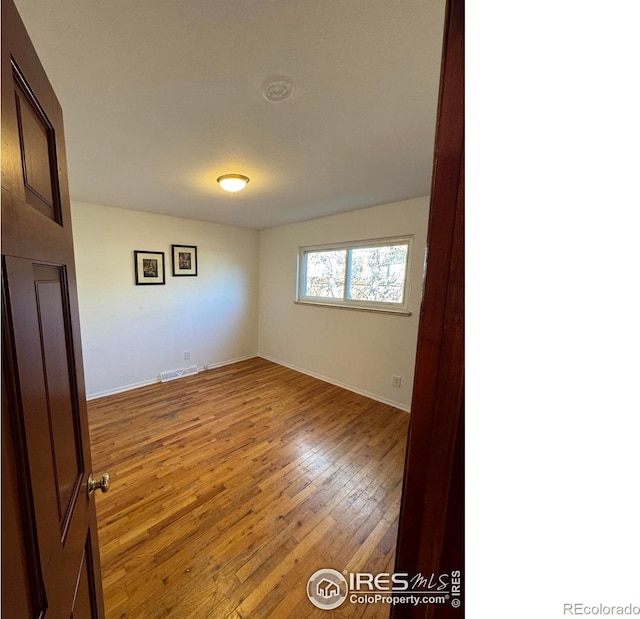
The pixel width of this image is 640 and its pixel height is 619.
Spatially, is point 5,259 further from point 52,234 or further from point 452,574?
point 452,574

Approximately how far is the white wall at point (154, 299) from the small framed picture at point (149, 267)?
6 cm

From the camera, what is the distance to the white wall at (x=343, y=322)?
277 cm

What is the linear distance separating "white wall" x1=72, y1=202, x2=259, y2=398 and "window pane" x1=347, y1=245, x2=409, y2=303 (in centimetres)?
198

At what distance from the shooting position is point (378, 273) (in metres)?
3.10

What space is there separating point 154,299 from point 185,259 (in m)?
0.69

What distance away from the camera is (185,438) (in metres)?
2.27

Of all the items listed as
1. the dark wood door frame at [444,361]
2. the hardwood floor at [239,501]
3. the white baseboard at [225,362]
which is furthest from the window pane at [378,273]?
the dark wood door frame at [444,361]

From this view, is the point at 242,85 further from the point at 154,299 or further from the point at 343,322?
the point at 154,299

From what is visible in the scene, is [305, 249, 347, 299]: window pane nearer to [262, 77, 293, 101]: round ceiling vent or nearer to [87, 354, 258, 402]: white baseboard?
[87, 354, 258, 402]: white baseboard

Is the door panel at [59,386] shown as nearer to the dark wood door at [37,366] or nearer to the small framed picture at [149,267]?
the dark wood door at [37,366]

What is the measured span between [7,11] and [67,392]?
811mm

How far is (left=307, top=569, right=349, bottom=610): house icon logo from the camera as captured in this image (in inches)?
45.8

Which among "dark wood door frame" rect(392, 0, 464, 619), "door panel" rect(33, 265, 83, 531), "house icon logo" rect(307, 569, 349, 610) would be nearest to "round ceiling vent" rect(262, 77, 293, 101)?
"dark wood door frame" rect(392, 0, 464, 619)
